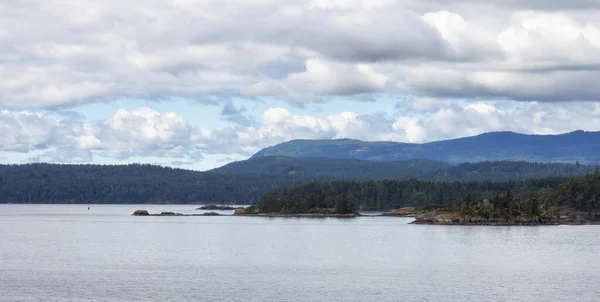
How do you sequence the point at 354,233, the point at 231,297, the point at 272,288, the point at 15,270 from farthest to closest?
the point at 354,233 < the point at 15,270 < the point at 272,288 < the point at 231,297

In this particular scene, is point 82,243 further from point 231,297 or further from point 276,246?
point 231,297

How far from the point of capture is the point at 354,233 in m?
174

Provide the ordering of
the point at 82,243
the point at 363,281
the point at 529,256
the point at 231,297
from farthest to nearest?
the point at 82,243 < the point at 529,256 < the point at 363,281 < the point at 231,297

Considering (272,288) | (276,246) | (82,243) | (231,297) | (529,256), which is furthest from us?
(82,243)

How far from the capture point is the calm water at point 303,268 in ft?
248

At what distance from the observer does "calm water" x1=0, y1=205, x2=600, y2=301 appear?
75562 millimetres

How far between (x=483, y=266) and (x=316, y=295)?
111 ft

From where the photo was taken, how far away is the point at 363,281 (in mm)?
84562

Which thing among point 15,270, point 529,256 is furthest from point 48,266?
point 529,256

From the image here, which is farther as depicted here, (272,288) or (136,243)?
(136,243)

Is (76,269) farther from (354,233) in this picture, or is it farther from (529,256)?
(354,233)

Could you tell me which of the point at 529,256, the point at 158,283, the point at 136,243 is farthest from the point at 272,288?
the point at 136,243

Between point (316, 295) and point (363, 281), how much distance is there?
11.1 metres

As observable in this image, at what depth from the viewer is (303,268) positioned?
98938mm
